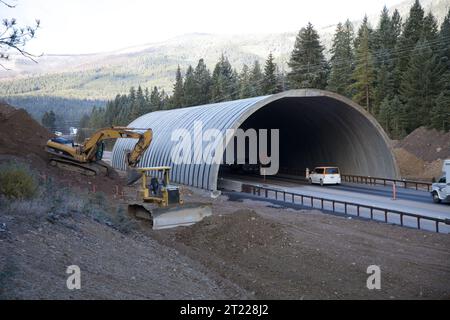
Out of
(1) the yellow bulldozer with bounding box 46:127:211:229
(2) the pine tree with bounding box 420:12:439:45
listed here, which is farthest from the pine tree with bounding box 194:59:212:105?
(1) the yellow bulldozer with bounding box 46:127:211:229

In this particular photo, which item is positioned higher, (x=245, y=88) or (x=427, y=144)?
(x=245, y=88)

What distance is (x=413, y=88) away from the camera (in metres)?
49.6

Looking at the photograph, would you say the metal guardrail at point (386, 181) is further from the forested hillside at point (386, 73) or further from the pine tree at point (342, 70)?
the pine tree at point (342, 70)

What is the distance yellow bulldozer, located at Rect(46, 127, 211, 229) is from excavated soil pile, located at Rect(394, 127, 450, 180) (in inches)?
888

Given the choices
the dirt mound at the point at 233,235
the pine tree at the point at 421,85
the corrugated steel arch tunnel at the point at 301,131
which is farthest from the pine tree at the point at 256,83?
the dirt mound at the point at 233,235

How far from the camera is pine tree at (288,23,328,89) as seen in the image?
2692 inches

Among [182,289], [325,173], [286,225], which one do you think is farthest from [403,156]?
[182,289]

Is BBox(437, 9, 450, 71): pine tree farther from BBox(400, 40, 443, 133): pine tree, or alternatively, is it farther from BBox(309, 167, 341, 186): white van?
BBox(309, 167, 341, 186): white van

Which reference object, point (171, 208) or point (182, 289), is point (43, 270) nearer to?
point (182, 289)

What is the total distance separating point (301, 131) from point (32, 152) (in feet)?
77.5

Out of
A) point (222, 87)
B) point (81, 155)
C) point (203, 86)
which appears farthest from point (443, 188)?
point (203, 86)

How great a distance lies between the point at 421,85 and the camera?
49.2 meters

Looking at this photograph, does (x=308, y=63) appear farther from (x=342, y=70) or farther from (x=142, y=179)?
(x=142, y=179)

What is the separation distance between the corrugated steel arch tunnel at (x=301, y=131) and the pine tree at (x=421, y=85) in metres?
13.6
